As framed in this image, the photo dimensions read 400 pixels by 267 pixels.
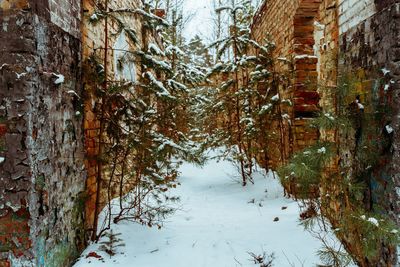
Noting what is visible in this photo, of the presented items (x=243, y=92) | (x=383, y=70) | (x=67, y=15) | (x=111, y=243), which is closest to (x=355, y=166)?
(x=383, y=70)

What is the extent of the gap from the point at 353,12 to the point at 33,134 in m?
2.99

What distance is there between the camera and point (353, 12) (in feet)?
10.8

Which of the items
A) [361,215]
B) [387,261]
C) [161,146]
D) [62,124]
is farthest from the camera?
[161,146]

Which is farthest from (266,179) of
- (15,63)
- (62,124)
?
(15,63)

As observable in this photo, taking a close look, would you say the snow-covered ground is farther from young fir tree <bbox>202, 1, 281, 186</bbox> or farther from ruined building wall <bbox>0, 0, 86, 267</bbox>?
young fir tree <bbox>202, 1, 281, 186</bbox>

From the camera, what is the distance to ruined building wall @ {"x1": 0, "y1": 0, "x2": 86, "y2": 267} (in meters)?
2.56

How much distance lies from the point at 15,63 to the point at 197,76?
5853mm

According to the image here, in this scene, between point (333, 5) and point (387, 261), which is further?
point (333, 5)

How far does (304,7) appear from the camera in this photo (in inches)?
227

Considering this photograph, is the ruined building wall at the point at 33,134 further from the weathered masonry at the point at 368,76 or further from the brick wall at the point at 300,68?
the brick wall at the point at 300,68

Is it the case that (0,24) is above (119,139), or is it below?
above

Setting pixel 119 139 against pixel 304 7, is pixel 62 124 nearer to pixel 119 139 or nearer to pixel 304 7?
pixel 119 139

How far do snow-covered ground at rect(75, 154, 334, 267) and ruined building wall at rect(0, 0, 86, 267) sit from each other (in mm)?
742

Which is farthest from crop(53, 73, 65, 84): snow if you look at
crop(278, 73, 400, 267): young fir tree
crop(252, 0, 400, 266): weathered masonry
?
crop(252, 0, 400, 266): weathered masonry
